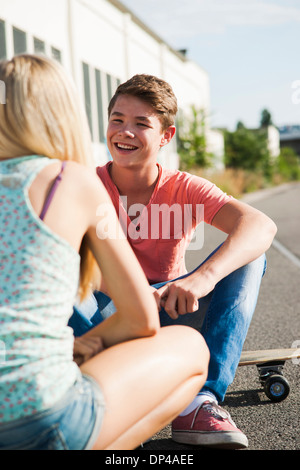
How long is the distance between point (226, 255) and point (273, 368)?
863mm

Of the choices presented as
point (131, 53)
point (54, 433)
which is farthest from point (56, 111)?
point (131, 53)

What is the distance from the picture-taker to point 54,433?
1.60m

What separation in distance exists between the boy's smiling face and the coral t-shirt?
19 centimetres

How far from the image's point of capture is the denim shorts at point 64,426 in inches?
62.0

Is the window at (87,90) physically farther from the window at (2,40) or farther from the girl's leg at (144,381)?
the girl's leg at (144,381)

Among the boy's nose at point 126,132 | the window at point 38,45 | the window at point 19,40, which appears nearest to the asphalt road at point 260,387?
the boy's nose at point 126,132

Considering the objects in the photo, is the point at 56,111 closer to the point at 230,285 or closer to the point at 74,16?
the point at 230,285

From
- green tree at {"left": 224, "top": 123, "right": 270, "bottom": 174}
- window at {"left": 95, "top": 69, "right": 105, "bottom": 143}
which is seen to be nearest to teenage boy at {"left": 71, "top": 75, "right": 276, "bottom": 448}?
window at {"left": 95, "top": 69, "right": 105, "bottom": 143}

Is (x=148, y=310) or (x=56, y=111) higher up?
(x=56, y=111)

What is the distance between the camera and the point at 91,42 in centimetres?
1595

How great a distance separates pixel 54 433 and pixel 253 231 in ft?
4.67

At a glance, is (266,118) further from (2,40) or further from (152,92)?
(152,92)

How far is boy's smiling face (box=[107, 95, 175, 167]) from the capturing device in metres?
3.12

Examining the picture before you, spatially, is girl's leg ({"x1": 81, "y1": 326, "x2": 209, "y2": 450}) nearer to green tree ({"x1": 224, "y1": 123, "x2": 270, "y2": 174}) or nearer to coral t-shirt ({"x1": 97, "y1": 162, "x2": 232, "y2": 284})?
coral t-shirt ({"x1": 97, "y1": 162, "x2": 232, "y2": 284})
